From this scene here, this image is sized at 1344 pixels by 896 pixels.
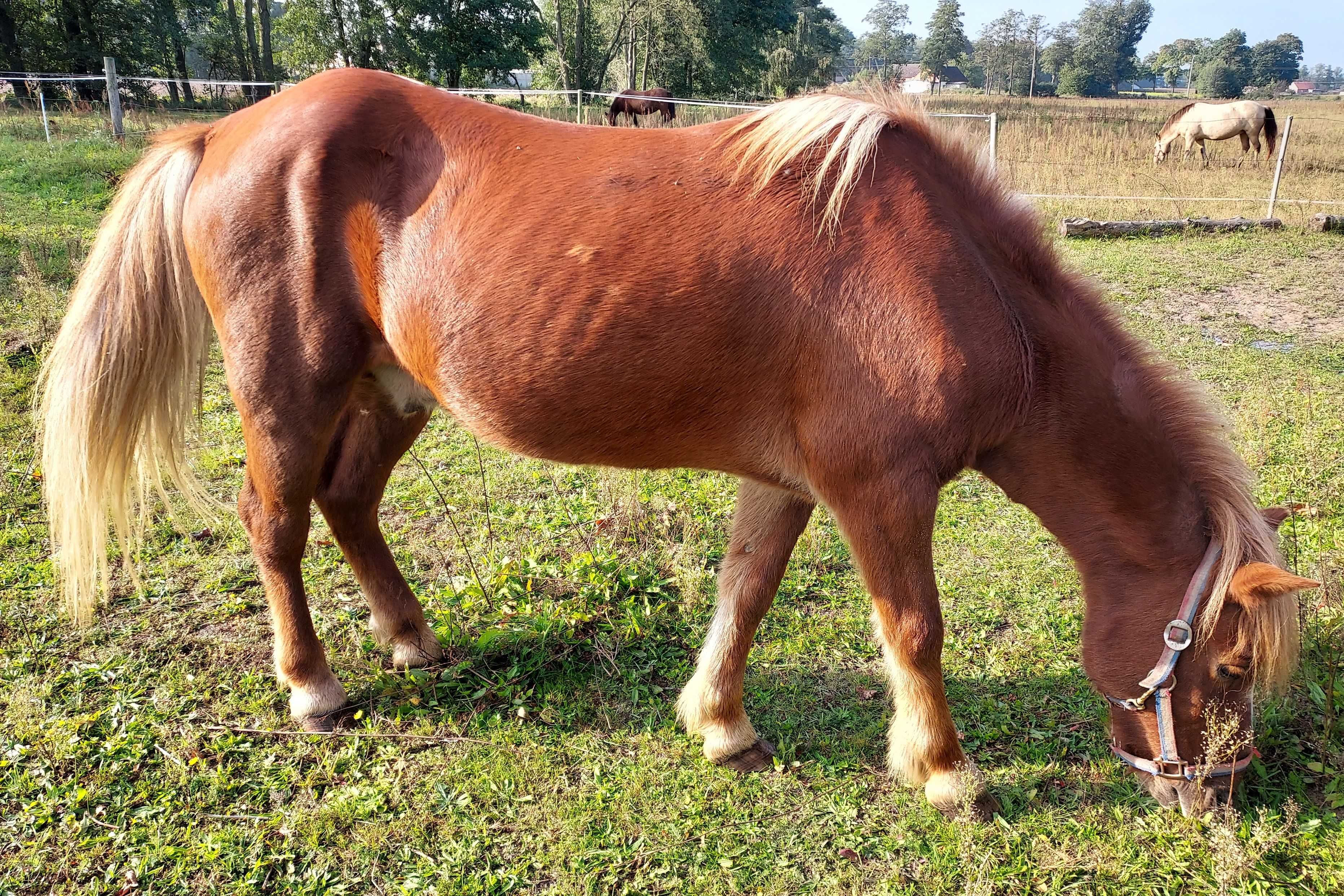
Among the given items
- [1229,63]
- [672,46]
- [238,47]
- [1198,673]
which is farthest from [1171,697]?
[1229,63]

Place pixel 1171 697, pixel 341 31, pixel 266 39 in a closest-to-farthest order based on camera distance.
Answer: pixel 1171 697, pixel 266 39, pixel 341 31

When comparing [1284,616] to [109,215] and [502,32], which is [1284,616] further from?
[502,32]

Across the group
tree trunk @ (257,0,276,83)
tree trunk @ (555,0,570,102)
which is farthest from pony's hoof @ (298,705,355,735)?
tree trunk @ (257,0,276,83)

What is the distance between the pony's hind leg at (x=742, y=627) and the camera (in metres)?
2.81

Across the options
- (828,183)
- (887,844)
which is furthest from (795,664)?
(828,183)

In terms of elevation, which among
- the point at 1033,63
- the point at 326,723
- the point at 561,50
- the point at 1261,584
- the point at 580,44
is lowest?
the point at 326,723

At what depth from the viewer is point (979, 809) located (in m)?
2.57

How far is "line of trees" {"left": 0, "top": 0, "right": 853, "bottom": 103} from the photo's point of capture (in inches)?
1112

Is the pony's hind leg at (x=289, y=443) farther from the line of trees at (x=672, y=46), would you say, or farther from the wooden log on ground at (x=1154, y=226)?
the line of trees at (x=672, y=46)

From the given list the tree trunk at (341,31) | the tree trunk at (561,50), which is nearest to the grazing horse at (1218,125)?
the tree trunk at (561,50)

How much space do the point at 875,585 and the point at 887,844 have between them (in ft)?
2.83

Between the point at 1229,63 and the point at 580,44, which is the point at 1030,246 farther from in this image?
the point at 1229,63

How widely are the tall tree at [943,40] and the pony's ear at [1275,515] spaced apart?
365ft

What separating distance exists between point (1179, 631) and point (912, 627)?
754mm
